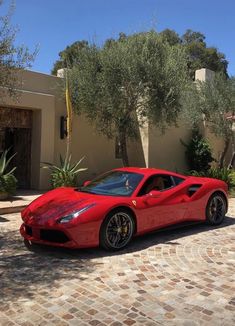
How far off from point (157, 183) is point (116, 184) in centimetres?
74

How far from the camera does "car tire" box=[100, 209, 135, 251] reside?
6157mm

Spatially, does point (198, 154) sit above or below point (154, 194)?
above

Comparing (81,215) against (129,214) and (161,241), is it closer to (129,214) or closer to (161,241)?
(129,214)

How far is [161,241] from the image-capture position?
23.2 ft

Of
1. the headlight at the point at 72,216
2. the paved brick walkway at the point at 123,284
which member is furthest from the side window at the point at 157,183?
the headlight at the point at 72,216

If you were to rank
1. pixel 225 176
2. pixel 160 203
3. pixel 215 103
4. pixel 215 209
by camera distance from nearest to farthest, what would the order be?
pixel 160 203
pixel 215 209
pixel 225 176
pixel 215 103

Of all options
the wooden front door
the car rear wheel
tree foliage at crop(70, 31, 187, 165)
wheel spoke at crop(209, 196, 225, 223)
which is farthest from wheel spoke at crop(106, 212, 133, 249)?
the wooden front door

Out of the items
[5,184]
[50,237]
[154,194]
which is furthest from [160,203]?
[5,184]

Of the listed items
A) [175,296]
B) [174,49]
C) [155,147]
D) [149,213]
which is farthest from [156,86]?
[175,296]

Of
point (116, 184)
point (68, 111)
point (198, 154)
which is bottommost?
point (116, 184)

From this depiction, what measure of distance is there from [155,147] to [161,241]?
10948 millimetres

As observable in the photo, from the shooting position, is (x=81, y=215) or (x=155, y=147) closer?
(x=81, y=215)

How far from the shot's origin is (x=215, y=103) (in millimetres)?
16375

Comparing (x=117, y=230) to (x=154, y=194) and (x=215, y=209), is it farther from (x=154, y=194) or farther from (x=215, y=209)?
(x=215, y=209)
